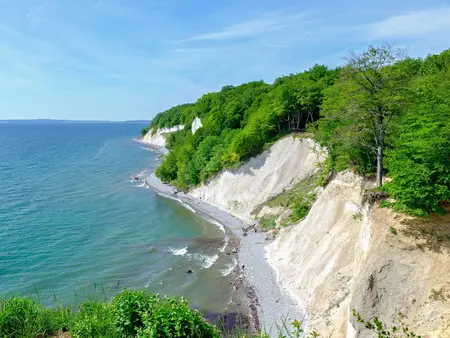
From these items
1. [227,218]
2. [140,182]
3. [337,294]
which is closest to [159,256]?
[227,218]

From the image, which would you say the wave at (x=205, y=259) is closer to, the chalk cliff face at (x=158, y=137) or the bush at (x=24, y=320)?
the bush at (x=24, y=320)

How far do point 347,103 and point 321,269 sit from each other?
12.2 metres

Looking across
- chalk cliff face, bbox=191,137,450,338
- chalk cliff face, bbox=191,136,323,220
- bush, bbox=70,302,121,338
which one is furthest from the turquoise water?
chalk cliff face, bbox=191,137,450,338

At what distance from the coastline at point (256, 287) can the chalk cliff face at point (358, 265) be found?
854mm

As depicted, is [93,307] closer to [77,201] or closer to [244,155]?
[244,155]

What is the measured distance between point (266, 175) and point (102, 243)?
74.2ft

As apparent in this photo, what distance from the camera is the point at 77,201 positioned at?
51719mm

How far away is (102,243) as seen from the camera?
118ft

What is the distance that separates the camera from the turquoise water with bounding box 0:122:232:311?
27375 millimetres

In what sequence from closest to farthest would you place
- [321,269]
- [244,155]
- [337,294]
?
[337,294] < [321,269] < [244,155]

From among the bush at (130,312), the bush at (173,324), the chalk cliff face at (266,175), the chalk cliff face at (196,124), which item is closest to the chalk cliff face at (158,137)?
the chalk cliff face at (196,124)

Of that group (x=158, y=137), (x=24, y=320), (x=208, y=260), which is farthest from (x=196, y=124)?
(x=24, y=320)

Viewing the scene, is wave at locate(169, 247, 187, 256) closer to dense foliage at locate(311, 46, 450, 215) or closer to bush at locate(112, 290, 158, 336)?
dense foliage at locate(311, 46, 450, 215)

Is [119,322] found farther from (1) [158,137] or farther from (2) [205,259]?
(1) [158,137]
